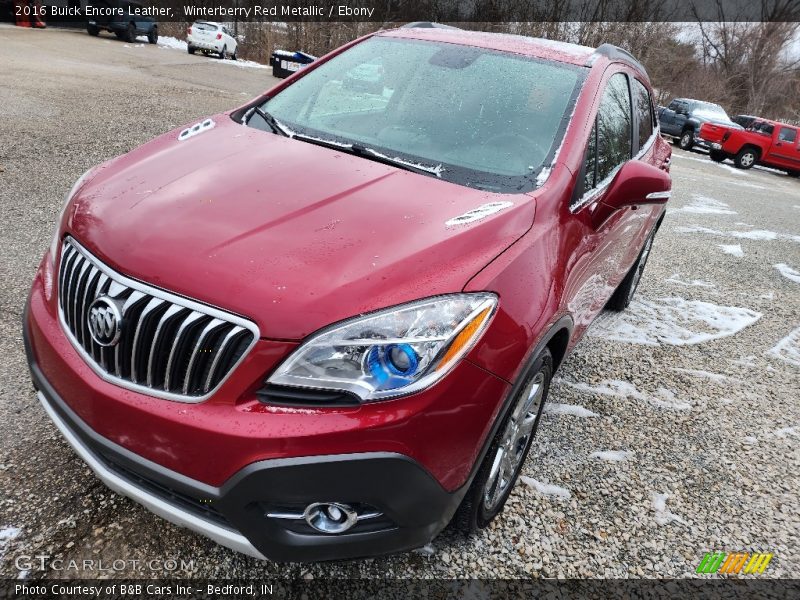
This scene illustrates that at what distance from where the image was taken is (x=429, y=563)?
6.82 ft

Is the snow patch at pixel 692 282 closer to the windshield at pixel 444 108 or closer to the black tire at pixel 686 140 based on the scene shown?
the windshield at pixel 444 108

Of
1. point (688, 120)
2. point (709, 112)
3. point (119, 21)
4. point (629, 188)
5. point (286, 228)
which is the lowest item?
point (286, 228)

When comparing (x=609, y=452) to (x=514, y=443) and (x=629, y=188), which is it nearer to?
(x=514, y=443)

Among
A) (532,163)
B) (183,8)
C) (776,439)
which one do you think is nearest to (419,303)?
(532,163)

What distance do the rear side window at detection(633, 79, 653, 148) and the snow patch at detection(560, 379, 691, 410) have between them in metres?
1.53

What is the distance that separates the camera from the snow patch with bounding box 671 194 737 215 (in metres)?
9.27

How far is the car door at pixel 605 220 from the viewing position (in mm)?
2395

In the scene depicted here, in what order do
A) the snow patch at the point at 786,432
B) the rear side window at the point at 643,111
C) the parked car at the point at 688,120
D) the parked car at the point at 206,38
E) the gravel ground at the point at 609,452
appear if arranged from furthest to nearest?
the parked car at the point at 206,38 < the parked car at the point at 688,120 < the rear side window at the point at 643,111 < the snow patch at the point at 786,432 < the gravel ground at the point at 609,452

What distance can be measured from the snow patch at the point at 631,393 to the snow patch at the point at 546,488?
37.9 inches

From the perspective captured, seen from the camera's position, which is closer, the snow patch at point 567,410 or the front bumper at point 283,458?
the front bumper at point 283,458

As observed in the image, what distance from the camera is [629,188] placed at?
8.04ft

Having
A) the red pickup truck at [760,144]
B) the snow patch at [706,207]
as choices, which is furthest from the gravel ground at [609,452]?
the red pickup truck at [760,144]

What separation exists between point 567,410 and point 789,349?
8.17 feet

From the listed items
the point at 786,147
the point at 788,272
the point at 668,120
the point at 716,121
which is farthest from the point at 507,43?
the point at 716,121
